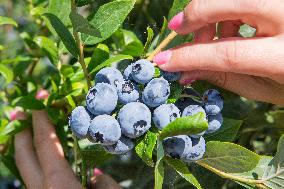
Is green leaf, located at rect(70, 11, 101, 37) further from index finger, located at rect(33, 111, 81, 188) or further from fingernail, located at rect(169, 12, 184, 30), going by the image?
index finger, located at rect(33, 111, 81, 188)

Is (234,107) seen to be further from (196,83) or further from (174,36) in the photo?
(174,36)

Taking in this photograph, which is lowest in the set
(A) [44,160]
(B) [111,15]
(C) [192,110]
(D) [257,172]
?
(A) [44,160]

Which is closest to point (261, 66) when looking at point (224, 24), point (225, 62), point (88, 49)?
point (225, 62)

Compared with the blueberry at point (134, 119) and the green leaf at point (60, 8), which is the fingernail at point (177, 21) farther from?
the green leaf at point (60, 8)

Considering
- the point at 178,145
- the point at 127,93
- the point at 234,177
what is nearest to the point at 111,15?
the point at 127,93

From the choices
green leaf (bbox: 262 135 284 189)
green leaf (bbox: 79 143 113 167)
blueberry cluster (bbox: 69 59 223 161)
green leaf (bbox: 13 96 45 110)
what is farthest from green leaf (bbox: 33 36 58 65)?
green leaf (bbox: 262 135 284 189)

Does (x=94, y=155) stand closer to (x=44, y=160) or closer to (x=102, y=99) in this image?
(x=44, y=160)

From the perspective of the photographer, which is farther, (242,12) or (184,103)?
(184,103)
